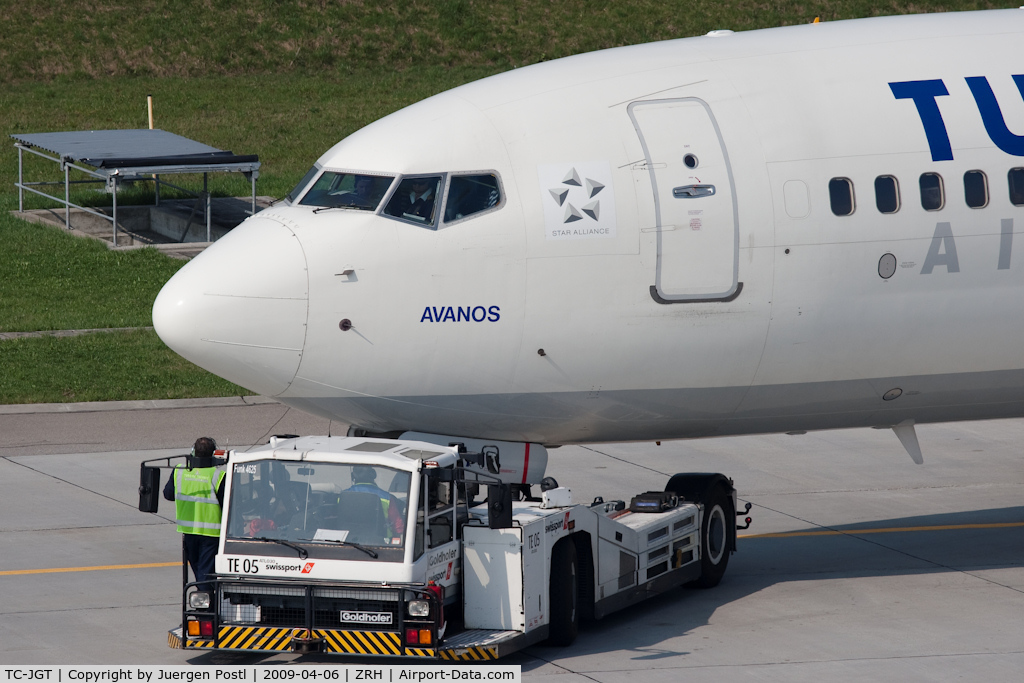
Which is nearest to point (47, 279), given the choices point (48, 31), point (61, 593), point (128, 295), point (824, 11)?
point (128, 295)

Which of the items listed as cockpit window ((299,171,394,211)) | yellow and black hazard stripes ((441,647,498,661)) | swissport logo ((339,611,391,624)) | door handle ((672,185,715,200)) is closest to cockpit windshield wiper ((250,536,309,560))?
swissport logo ((339,611,391,624))

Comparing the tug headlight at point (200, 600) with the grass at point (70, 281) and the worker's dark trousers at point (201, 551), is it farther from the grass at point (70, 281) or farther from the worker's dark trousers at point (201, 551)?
the grass at point (70, 281)

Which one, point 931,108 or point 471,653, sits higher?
point 931,108

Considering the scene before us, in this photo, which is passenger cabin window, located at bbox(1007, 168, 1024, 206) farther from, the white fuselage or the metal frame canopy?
the metal frame canopy

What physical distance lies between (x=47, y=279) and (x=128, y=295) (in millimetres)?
2332

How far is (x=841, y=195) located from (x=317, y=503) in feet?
20.3

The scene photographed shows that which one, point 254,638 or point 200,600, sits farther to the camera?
point 200,600

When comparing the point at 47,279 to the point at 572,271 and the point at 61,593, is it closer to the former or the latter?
the point at 61,593

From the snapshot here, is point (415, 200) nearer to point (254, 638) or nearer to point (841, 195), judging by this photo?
point (841, 195)

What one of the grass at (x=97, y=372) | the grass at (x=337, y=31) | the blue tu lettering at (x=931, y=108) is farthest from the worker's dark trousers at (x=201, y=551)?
the grass at (x=337, y=31)

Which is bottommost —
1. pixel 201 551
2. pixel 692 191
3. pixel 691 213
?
pixel 201 551

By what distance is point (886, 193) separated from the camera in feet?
51.7

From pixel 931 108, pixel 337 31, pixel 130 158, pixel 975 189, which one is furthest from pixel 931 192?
pixel 337 31

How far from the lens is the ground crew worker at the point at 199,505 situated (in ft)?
48.3
